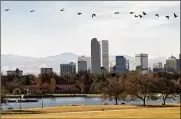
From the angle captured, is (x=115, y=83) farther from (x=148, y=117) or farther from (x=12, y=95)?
(x=12, y=95)

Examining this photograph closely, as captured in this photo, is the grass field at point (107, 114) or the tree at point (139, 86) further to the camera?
the tree at point (139, 86)

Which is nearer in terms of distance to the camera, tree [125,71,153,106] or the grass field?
the grass field

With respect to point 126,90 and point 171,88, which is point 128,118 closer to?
point 126,90

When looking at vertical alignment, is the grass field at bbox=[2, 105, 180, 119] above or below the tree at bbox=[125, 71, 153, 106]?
below

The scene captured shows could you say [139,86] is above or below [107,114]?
above

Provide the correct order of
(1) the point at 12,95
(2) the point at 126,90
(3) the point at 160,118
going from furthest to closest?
(1) the point at 12,95, (2) the point at 126,90, (3) the point at 160,118

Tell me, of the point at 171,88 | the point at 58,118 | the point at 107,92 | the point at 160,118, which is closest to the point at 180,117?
the point at 160,118

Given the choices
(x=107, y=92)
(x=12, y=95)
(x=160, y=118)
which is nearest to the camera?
(x=160, y=118)

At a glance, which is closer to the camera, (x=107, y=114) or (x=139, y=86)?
(x=107, y=114)

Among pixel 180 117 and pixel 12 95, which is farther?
pixel 12 95

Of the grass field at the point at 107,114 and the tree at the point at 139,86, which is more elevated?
the tree at the point at 139,86
